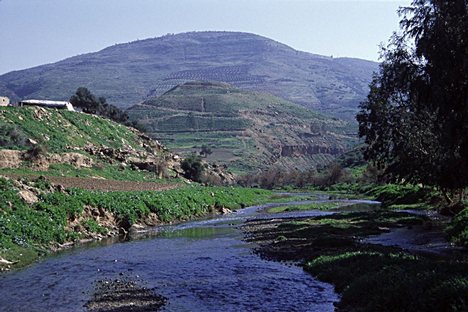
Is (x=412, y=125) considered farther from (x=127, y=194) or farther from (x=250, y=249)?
(x=127, y=194)

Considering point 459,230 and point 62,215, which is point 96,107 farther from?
point 459,230

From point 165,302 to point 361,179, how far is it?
15665cm

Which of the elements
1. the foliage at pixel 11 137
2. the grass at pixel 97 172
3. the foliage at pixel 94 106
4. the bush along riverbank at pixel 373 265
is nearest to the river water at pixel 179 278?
the bush along riverbank at pixel 373 265

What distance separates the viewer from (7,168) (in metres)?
65.3

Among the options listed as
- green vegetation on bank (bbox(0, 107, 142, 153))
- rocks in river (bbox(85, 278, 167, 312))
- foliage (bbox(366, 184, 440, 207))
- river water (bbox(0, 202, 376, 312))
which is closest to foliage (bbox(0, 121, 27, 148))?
green vegetation on bank (bbox(0, 107, 142, 153))

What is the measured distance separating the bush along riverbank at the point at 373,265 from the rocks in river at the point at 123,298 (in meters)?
9.04

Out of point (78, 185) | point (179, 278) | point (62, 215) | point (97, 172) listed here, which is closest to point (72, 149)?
point (97, 172)

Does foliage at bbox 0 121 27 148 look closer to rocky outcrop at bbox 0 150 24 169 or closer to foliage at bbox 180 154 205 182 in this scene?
rocky outcrop at bbox 0 150 24 169

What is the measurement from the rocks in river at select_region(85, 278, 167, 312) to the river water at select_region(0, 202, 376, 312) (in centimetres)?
58

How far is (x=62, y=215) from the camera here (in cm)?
4922

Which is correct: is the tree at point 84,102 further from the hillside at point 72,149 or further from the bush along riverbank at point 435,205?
the bush along riverbank at point 435,205

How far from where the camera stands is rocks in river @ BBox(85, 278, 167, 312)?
24.5 metres

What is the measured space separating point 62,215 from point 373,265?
3172 cm

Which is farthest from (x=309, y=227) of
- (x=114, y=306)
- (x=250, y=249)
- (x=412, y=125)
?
(x=114, y=306)
